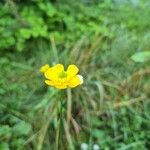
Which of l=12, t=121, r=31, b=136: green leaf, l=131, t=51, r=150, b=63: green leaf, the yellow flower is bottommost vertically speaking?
l=12, t=121, r=31, b=136: green leaf

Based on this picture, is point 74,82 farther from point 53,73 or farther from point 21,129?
point 21,129

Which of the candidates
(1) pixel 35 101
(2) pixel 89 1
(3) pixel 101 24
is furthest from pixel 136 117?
(2) pixel 89 1

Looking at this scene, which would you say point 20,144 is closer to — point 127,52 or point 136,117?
point 136,117

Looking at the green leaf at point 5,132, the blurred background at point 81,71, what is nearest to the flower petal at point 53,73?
the blurred background at point 81,71

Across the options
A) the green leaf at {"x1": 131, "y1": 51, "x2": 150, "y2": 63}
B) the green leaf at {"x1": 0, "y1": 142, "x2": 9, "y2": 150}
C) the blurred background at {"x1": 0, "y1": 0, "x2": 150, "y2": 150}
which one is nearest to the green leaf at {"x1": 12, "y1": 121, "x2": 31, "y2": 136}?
the blurred background at {"x1": 0, "y1": 0, "x2": 150, "y2": 150}

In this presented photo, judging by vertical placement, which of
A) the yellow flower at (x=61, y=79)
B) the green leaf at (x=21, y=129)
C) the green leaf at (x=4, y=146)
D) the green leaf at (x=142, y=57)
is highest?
the yellow flower at (x=61, y=79)

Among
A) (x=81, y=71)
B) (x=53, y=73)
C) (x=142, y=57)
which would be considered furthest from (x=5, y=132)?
(x=142, y=57)

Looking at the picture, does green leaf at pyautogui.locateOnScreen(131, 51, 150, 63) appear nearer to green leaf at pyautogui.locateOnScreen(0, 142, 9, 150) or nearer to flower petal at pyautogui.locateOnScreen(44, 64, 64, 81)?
green leaf at pyautogui.locateOnScreen(0, 142, 9, 150)

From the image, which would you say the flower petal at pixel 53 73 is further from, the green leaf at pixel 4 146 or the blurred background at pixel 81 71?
the green leaf at pixel 4 146
